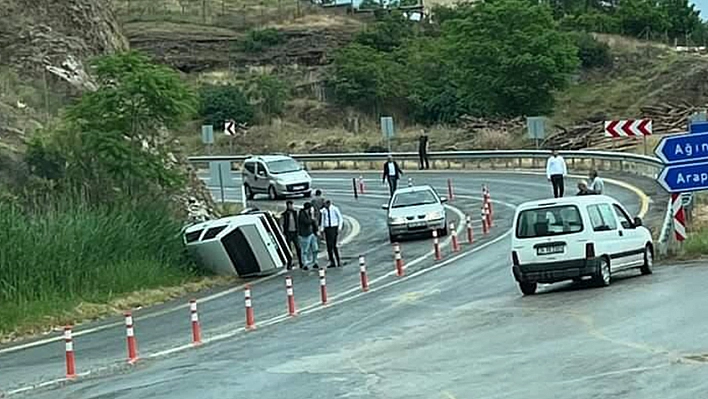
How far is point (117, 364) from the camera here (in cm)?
1895

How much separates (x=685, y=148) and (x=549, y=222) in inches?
234

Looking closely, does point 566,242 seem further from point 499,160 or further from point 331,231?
point 499,160

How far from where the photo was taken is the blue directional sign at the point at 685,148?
27828 millimetres

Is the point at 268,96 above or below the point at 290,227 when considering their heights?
above

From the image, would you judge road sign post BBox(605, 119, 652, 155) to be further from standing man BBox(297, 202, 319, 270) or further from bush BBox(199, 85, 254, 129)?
bush BBox(199, 85, 254, 129)

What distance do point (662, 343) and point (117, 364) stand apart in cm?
764

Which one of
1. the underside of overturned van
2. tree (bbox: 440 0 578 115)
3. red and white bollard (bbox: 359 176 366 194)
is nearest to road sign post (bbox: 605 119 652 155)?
the underside of overturned van

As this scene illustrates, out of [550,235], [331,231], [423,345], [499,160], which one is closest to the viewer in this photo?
[423,345]

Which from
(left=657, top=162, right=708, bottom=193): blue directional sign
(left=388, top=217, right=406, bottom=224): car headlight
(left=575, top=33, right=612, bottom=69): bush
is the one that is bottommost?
(left=388, top=217, right=406, bottom=224): car headlight

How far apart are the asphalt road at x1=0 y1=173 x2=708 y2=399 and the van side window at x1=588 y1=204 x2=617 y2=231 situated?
1.05 meters

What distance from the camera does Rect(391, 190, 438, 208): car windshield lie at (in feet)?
125

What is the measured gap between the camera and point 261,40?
11012 cm

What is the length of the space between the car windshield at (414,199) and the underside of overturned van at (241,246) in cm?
565

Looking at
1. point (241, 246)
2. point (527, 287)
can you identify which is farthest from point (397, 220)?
point (527, 287)
